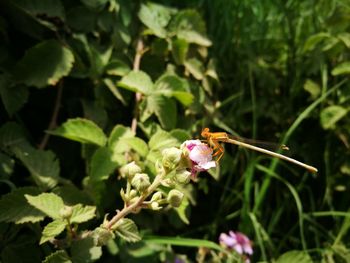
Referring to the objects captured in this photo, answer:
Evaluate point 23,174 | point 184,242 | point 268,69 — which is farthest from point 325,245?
point 23,174

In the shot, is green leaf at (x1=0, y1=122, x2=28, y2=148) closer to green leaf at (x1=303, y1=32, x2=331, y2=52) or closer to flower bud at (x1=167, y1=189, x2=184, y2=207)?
flower bud at (x1=167, y1=189, x2=184, y2=207)

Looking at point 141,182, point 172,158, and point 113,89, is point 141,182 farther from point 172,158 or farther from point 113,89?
point 113,89

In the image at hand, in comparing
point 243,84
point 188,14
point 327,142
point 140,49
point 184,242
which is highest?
Result: point 188,14

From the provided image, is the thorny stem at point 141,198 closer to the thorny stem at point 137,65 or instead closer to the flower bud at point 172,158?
the flower bud at point 172,158

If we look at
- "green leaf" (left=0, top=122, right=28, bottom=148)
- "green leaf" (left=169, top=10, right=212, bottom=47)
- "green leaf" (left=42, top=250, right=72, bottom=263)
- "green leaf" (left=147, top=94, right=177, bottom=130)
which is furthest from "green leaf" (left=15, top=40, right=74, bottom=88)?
"green leaf" (left=42, top=250, right=72, bottom=263)

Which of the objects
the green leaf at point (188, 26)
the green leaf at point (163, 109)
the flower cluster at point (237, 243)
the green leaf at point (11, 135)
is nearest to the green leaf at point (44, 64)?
the green leaf at point (11, 135)

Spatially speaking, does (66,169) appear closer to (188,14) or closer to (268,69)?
(188,14)

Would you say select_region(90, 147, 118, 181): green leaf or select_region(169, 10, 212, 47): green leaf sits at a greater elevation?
select_region(169, 10, 212, 47): green leaf

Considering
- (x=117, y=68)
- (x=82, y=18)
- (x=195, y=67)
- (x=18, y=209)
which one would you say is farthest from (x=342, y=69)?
(x=18, y=209)
